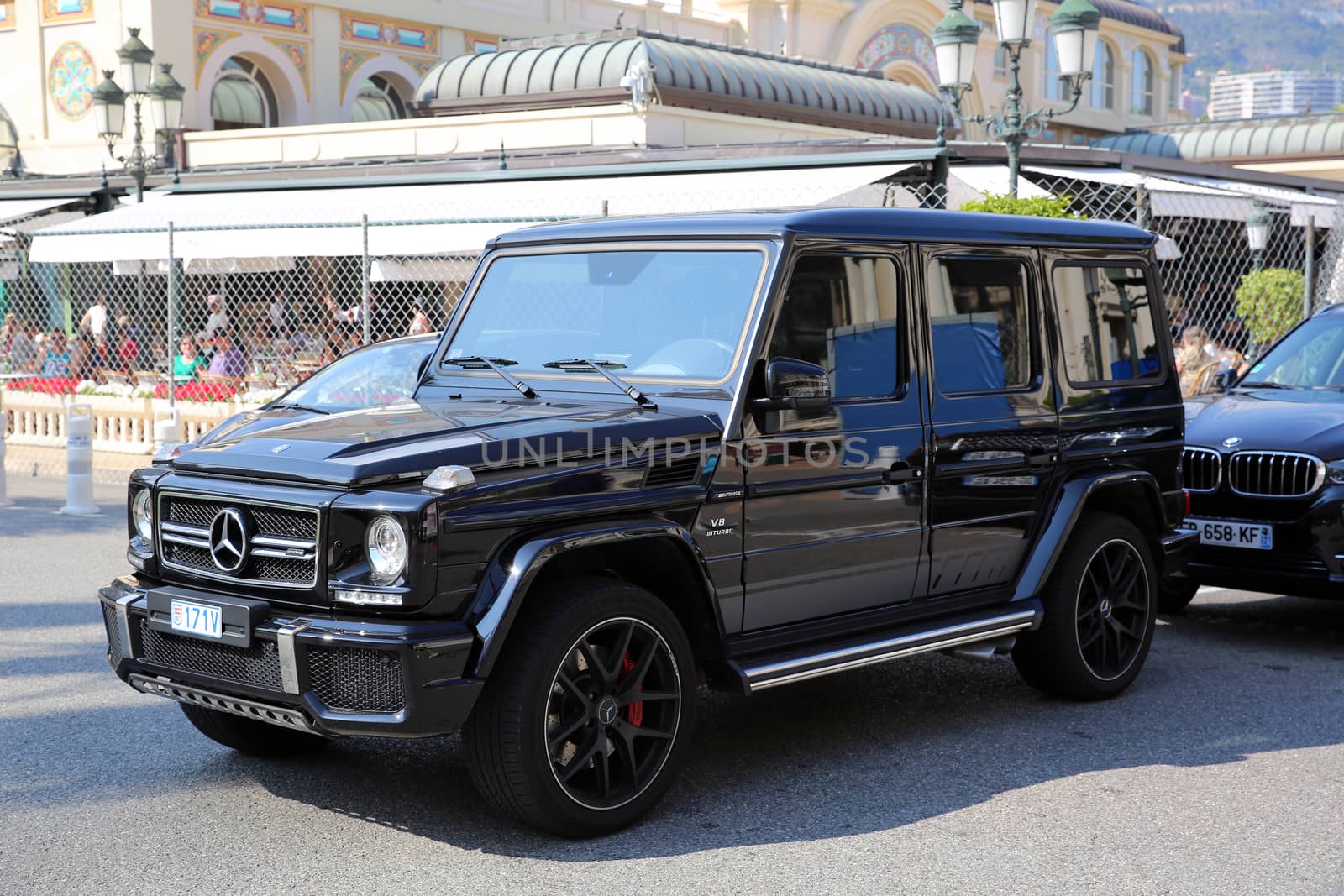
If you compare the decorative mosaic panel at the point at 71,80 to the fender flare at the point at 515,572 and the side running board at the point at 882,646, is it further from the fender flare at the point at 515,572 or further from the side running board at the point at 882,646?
the fender flare at the point at 515,572

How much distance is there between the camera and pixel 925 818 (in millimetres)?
5043

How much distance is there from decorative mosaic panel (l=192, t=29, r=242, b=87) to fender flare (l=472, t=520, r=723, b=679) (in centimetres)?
2928

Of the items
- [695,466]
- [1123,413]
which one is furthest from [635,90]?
[695,466]

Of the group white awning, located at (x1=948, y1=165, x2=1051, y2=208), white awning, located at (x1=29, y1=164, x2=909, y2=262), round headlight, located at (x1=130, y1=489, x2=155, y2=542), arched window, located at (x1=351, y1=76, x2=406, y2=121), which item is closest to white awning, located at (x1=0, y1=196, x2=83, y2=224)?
white awning, located at (x1=29, y1=164, x2=909, y2=262)

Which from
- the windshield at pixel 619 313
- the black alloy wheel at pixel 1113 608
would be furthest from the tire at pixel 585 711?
the black alloy wheel at pixel 1113 608

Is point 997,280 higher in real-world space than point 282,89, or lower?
Result: lower

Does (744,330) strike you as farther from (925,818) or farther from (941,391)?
(925,818)

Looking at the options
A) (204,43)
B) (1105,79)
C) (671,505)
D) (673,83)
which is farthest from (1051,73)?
(671,505)

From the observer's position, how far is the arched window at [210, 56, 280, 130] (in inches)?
1273

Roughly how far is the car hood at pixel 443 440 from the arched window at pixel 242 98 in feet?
95.0

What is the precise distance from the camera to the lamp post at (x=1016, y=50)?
13570 millimetres

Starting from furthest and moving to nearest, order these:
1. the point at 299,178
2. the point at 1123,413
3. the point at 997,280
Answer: the point at 299,178 < the point at 1123,413 < the point at 997,280

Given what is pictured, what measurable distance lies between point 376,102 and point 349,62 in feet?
4.54

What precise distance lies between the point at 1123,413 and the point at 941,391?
1.23 metres
